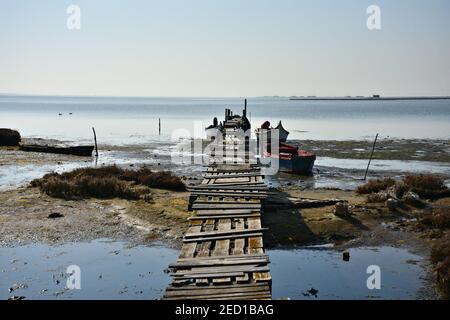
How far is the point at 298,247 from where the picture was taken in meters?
14.0

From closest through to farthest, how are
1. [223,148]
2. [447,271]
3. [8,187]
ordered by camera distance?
[447,271]
[8,187]
[223,148]

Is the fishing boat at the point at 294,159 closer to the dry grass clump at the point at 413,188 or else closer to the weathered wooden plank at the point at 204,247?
the dry grass clump at the point at 413,188

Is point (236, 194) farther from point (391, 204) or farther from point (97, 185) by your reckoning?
point (97, 185)

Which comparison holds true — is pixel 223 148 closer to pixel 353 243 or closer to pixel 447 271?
pixel 353 243

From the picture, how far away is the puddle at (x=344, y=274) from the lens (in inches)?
424

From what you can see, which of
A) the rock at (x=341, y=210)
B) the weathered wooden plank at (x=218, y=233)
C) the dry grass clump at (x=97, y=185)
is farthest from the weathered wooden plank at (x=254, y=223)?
the dry grass clump at (x=97, y=185)

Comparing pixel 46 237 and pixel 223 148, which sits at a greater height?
pixel 223 148

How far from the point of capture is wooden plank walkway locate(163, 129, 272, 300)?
815 cm

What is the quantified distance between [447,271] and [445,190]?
11.0m

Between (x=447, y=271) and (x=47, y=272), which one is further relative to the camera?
(x=47, y=272)

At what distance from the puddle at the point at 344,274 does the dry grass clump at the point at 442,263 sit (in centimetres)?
37

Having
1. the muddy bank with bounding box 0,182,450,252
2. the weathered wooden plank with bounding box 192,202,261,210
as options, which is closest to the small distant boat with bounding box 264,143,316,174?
the muddy bank with bounding box 0,182,450,252

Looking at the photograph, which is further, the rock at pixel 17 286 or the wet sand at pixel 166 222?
the wet sand at pixel 166 222
